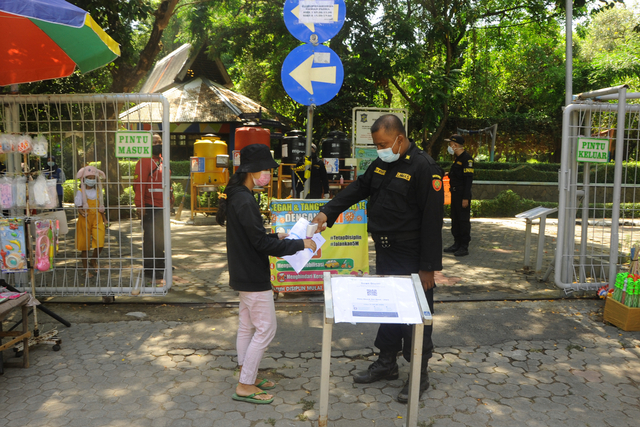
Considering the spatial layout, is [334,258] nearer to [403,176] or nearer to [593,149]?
[403,176]

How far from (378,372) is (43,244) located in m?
3.23

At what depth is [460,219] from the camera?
8.11 metres

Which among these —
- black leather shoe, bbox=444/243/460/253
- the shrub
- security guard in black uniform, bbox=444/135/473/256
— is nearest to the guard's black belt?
security guard in black uniform, bbox=444/135/473/256

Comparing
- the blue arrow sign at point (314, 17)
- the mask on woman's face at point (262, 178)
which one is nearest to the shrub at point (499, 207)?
the blue arrow sign at point (314, 17)

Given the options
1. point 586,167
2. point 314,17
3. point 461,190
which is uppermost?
point 314,17

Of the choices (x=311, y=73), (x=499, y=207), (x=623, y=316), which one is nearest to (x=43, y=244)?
(x=311, y=73)

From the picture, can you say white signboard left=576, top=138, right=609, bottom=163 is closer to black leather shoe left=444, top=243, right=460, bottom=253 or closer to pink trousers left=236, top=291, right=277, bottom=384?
black leather shoe left=444, top=243, right=460, bottom=253

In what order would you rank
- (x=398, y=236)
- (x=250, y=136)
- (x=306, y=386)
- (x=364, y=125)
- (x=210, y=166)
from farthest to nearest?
(x=210, y=166)
(x=250, y=136)
(x=364, y=125)
(x=306, y=386)
(x=398, y=236)

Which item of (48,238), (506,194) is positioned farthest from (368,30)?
(48,238)

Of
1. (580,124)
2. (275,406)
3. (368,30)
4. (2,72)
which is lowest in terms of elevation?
(275,406)

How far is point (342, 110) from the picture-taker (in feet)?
57.9

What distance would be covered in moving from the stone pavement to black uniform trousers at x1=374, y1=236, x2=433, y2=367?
1.00 feet

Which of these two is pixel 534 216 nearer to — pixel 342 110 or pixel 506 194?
pixel 506 194

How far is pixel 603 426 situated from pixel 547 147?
79.9 ft
